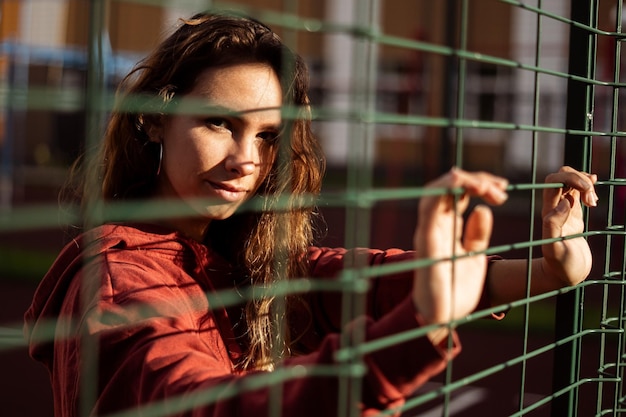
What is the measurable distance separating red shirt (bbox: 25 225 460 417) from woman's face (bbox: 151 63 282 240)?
102 millimetres

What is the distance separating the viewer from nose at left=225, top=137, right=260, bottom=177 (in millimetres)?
1310

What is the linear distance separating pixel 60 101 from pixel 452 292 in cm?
49

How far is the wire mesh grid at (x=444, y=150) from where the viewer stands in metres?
0.86

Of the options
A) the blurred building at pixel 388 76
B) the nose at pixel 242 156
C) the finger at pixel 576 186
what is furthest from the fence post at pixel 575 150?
the blurred building at pixel 388 76

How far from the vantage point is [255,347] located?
146 centimetres

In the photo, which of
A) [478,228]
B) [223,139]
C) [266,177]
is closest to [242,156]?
[223,139]

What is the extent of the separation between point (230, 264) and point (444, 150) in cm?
681

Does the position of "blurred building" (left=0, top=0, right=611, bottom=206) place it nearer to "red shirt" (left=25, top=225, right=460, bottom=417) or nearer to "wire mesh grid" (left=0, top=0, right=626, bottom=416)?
"wire mesh grid" (left=0, top=0, right=626, bottom=416)

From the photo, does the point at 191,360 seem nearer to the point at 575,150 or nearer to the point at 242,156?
the point at 242,156

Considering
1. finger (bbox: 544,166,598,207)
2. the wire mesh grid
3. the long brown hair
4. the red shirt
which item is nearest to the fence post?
the wire mesh grid

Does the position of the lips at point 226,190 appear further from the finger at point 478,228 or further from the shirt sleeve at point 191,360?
the finger at point 478,228

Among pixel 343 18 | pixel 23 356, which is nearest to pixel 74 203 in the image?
pixel 23 356

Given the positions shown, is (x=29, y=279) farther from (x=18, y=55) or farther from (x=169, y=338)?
(x=169, y=338)

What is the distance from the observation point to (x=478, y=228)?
1.03 metres
